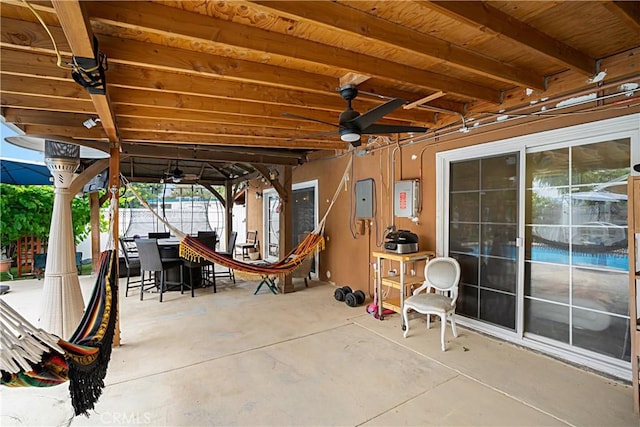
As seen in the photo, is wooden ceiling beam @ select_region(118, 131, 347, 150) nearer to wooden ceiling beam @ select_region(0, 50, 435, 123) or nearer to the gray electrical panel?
the gray electrical panel

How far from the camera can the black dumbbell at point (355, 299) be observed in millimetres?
4160

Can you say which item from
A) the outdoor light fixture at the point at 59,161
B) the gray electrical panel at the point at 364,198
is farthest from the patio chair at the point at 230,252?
the outdoor light fixture at the point at 59,161

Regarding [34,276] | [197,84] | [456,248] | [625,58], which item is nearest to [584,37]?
[625,58]

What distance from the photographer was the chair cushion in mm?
2928

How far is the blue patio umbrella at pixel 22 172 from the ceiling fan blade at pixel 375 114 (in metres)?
6.78

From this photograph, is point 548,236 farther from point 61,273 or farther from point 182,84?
point 61,273

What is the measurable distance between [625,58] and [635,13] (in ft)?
2.39

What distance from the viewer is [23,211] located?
21.1ft

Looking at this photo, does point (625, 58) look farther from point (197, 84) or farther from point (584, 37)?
point (197, 84)

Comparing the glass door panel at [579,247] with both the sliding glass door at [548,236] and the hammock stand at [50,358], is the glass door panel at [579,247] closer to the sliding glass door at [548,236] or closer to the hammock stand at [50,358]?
the sliding glass door at [548,236]

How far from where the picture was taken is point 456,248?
11.4 ft

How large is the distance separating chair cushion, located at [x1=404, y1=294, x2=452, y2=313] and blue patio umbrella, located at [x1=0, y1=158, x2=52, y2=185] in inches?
283

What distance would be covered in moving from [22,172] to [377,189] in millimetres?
6907

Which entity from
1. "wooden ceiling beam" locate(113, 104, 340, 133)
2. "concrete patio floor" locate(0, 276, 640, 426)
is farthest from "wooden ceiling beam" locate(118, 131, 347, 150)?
"concrete patio floor" locate(0, 276, 640, 426)
